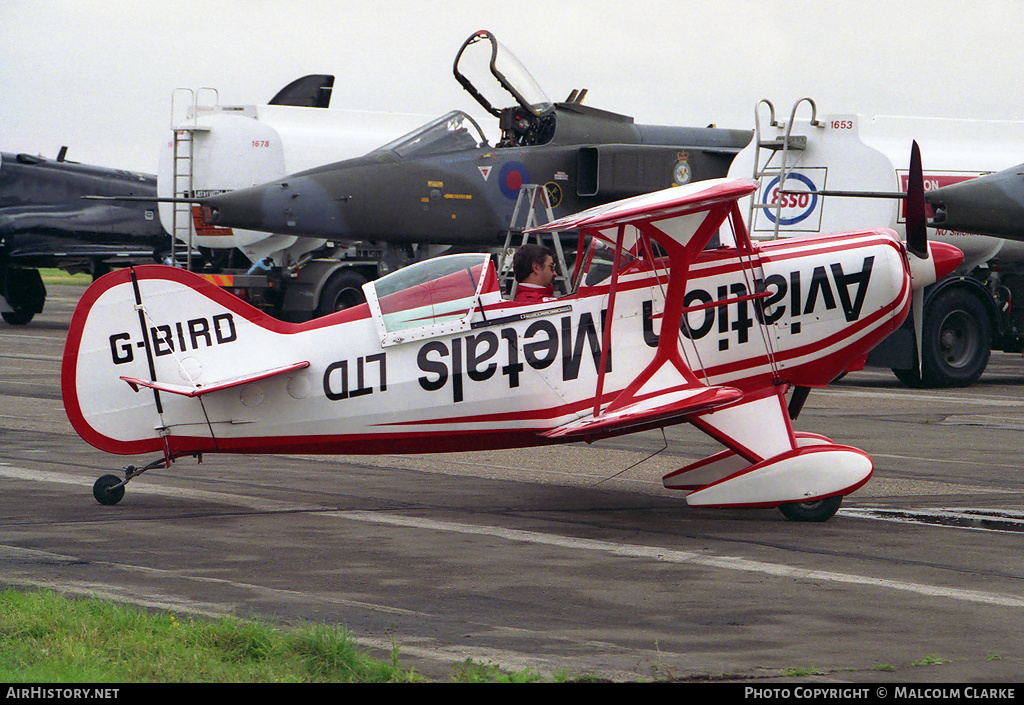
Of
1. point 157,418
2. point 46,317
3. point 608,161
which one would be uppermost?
point 608,161

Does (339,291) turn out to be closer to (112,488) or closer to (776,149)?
(776,149)

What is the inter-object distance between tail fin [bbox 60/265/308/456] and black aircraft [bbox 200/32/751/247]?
9787mm

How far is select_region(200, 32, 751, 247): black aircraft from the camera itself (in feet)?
59.6

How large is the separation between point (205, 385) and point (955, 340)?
41.5 feet

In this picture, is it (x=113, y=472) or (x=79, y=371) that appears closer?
(x=79, y=371)

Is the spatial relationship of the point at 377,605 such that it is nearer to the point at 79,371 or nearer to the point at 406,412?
the point at 406,412

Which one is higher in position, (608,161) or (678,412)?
(608,161)

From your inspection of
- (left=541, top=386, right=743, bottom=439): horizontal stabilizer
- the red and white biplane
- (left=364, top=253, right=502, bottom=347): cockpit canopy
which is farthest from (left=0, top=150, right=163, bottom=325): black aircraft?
(left=541, top=386, right=743, bottom=439): horizontal stabilizer

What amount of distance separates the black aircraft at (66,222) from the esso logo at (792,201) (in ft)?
45.0

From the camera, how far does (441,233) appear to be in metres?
18.7

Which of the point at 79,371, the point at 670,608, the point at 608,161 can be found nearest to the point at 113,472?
the point at 79,371

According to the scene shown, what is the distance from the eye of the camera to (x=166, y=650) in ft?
16.1

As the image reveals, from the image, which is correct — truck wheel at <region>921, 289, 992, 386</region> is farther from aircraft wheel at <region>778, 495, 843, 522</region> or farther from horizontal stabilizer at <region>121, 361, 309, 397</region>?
horizontal stabilizer at <region>121, 361, 309, 397</region>

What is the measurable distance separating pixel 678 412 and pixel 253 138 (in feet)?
46.9
